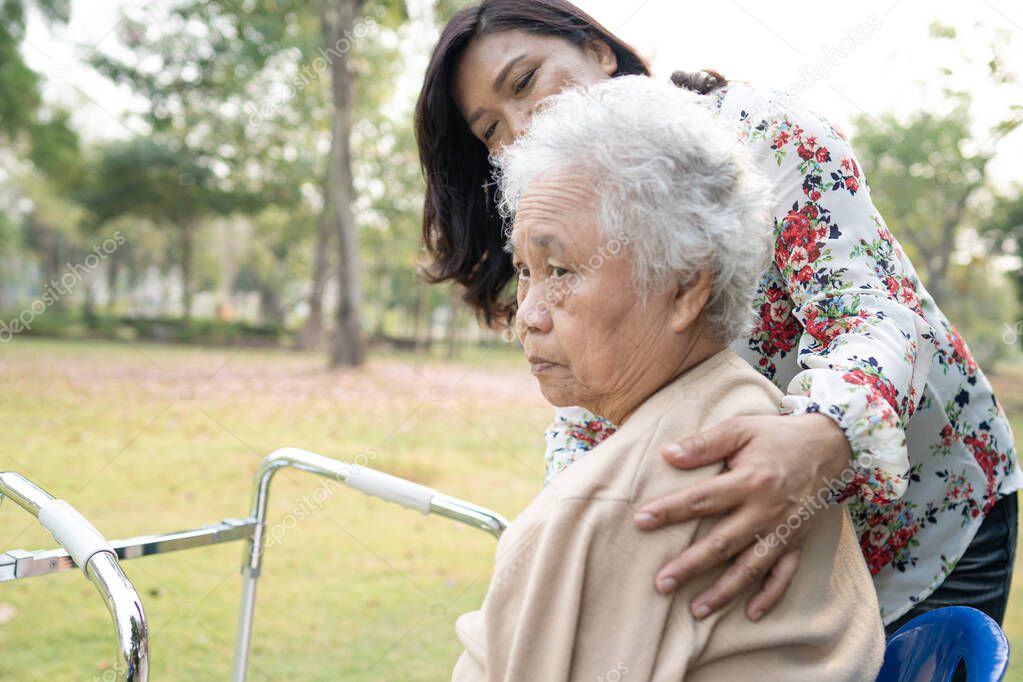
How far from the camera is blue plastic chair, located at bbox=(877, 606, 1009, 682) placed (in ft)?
3.31

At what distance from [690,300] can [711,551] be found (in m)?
0.35

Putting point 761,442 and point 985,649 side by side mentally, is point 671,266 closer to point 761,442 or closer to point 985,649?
point 761,442

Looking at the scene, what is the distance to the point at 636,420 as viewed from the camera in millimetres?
1103

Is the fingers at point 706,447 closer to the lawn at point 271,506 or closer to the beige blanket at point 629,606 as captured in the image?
the beige blanket at point 629,606

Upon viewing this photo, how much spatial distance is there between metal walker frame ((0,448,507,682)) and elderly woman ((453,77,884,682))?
0.44 metres

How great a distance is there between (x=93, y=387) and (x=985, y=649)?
11.5m

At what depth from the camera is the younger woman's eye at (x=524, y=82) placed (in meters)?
1.67

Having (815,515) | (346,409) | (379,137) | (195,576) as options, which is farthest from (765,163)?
(379,137)

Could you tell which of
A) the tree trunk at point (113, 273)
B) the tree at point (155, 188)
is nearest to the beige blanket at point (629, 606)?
the tree at point (155, 188)

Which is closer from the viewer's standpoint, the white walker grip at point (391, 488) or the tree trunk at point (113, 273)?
the white walker grip at point (391, 488)

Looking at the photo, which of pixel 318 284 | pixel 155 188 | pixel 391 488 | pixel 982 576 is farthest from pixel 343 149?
pixel 982 576

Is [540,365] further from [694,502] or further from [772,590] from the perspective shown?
[772,590]

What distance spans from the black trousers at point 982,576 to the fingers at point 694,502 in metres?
0.72

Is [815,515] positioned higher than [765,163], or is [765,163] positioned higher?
[765,163]
